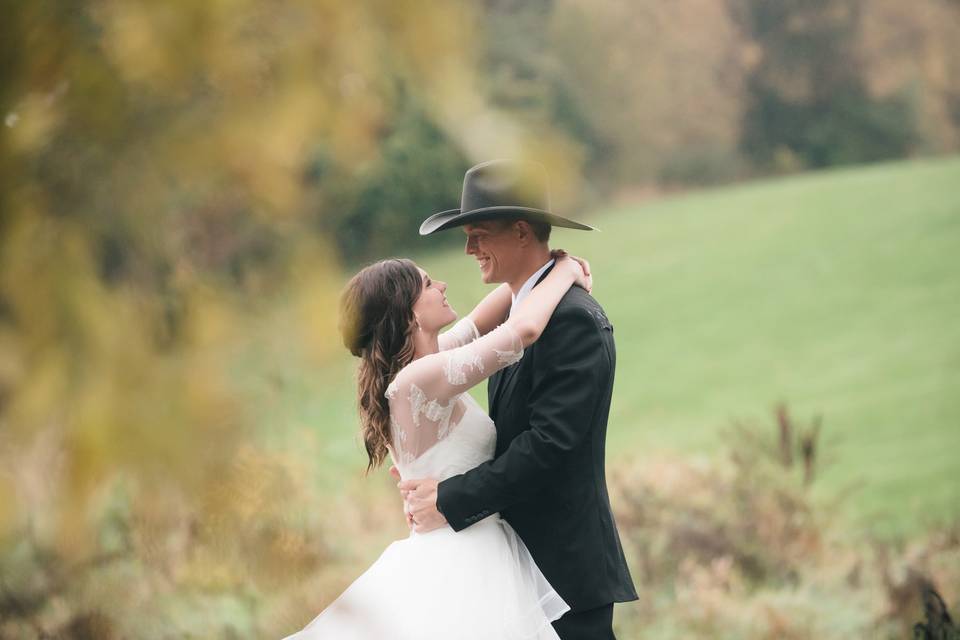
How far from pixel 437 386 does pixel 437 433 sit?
0.52ft

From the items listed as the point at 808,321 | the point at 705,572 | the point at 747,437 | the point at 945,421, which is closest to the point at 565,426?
the point at 705,572

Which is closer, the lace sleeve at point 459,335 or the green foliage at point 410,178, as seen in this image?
the lace sleeve at point 459,335

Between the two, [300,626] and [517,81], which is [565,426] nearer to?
[300,626]

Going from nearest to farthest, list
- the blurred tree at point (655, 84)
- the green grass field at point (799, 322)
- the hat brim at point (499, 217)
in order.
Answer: the hat brim at point (499, 217) → the green grass field at point (799, 322) → the blurred tree at point (655, 84)

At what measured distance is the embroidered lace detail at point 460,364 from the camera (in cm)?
229

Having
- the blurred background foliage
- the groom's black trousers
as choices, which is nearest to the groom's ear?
the groom's black trousers

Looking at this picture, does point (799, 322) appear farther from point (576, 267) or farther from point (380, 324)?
point (380, 324)

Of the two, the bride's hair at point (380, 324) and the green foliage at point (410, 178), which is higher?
the green foliage at point (410, 178)

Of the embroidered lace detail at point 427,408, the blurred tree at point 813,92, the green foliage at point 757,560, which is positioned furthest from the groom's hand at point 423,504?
the blurred tree at point 813,92

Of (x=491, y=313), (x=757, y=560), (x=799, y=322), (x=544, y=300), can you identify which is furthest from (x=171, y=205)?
(x=799, y=322)

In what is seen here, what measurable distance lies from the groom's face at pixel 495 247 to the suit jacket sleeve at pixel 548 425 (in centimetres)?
25

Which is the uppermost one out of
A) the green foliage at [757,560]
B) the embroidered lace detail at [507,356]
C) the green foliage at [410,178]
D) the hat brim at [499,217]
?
the green foliage at [410,178]

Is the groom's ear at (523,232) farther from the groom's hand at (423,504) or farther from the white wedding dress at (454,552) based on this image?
the groom's hand at (423,504)

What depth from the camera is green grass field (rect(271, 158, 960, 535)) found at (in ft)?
25.1
